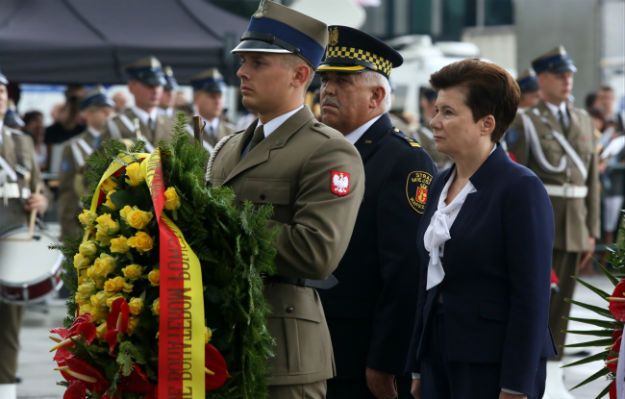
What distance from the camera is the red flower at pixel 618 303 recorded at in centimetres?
442

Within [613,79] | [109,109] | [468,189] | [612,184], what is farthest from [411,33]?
[468,189]

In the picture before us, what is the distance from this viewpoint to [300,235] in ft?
13.7

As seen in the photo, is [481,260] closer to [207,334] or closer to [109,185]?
[207,334]

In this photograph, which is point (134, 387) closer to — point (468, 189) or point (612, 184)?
point (468, 189)

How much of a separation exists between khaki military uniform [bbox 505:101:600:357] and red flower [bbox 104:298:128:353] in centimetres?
623

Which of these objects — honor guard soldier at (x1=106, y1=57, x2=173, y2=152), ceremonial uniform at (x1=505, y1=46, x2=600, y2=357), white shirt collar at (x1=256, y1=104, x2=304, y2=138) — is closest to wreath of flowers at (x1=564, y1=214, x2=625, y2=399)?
white shirt collar at (x1=256, y1=104, x2=304, y2=138)

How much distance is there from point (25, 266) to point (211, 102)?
161 inches

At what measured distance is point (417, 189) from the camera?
5227 mm

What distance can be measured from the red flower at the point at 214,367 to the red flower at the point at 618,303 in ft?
4.37

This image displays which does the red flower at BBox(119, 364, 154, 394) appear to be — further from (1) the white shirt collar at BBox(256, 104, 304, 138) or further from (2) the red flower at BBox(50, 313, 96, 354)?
(1) the white shirt collar at BBox(256, 104, 304, 138)

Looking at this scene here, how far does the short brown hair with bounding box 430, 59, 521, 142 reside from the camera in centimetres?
458

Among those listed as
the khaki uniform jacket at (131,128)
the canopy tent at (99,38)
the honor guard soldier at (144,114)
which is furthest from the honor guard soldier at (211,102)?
the canopy tent at (99,38)

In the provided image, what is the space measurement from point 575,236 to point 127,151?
602cm

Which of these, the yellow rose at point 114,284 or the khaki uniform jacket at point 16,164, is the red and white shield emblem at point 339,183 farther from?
the khaki uniform jacket at point 16,164
